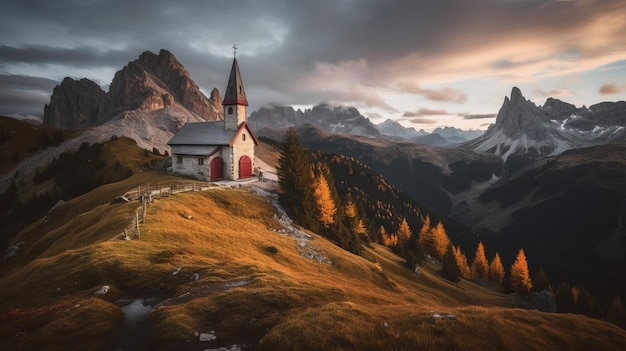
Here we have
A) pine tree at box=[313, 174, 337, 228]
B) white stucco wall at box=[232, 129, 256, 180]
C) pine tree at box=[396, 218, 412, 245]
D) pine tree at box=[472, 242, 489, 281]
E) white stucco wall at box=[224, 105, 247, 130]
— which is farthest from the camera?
pine tree at box=[472, 242, 489, 281]

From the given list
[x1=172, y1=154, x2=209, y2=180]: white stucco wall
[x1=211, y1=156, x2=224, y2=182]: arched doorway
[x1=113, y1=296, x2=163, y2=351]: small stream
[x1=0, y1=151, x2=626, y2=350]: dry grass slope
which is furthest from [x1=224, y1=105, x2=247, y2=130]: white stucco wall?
[x1=113, y1=296, x2=163, y2=351]: small stream

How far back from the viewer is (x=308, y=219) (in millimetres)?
59656

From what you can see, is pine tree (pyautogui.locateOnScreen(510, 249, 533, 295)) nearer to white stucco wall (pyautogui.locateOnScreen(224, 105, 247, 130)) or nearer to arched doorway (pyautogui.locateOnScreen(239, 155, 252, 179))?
arched doorway (pyautogui.locateOnScreen(239, 155, 252, 179))

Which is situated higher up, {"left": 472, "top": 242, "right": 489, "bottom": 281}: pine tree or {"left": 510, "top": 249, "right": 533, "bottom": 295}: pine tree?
{"left": 510, "top": 249, "right": 533, "bottom": 295}: pine tree

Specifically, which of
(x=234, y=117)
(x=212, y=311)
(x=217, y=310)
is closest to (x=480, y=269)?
(x=234, y=117)

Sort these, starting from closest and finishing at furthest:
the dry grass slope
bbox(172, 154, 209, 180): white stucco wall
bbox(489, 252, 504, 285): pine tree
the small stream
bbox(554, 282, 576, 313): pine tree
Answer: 1. the dry grass slope
2. the small stream
3. bbox(172, 154, 209, 180): white stucco wall
4. bbox(554, 282, 576, 313): pine tree
5. bbox(489, 252, 504, 285): pine tree

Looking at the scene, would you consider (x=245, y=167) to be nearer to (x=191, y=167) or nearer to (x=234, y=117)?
(x=234, y=117)

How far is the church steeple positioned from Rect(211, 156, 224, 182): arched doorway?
786cm

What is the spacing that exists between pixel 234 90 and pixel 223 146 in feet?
41.2

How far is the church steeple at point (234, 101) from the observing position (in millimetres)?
68250

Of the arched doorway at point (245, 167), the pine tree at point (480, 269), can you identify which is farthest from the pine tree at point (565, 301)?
the arched doorway at point (245, 167)

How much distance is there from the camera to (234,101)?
67938 millimetres

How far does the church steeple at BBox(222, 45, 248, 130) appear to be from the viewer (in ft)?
224

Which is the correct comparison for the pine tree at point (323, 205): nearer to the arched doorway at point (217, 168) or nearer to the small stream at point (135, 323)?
the arched doorway at point (217, 168)
